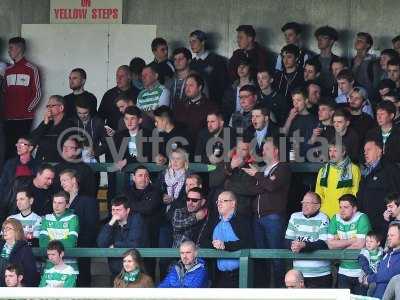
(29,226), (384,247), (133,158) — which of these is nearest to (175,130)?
(133,158)

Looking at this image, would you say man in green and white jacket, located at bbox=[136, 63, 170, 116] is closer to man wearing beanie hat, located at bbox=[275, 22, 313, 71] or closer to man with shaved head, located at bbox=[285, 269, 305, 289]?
man wearing beanie hat, located at bbox=[275, 22, 313, 71]

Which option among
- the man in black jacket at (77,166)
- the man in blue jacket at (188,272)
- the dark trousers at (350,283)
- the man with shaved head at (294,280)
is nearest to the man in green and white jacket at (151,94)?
the man in black jacket at (77,166)

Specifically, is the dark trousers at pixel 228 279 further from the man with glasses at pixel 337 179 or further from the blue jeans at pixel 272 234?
the man with glasses at pixel 337 179

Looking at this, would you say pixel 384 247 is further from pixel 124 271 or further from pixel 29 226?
pixel 29 226

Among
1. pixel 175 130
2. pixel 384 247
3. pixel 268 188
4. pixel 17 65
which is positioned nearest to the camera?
pixel 384 247

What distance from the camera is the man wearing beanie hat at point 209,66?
15.8m

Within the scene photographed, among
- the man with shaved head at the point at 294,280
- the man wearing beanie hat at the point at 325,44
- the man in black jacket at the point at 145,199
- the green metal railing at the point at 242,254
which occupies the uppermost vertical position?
the man wearing beanie hat at the point at 325,44

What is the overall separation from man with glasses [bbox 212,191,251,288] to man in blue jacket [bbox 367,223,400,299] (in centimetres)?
148

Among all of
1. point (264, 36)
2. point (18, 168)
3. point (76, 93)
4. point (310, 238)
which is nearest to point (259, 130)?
point (310, 238)

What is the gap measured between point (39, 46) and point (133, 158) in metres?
3.28

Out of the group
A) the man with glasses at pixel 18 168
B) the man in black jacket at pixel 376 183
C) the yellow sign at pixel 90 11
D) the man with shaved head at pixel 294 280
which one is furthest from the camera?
the yellow sign at pixel 90 11

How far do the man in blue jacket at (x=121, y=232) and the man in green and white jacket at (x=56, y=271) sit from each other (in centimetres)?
51

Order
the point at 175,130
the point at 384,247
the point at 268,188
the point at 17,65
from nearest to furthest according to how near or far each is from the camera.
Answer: the point at 384,247, the point at 268,188, the point at 175,130, the point at 17,65

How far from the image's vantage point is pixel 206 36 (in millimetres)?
17047
